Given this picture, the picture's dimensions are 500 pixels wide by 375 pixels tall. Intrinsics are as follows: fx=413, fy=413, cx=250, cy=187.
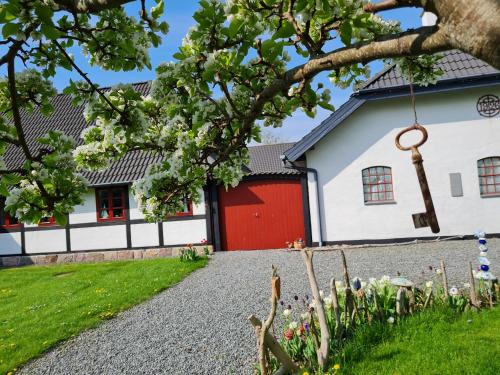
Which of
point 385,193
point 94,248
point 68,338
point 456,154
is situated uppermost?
point 456,154

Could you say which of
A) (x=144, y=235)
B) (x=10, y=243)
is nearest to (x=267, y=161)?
(x=144, y=235)

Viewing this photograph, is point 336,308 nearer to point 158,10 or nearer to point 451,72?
point 158,10

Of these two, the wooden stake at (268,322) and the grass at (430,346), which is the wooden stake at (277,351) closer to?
the wooden stake at (268,322)

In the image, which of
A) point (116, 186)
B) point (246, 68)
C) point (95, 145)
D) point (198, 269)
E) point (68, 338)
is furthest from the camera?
point (116, 186)

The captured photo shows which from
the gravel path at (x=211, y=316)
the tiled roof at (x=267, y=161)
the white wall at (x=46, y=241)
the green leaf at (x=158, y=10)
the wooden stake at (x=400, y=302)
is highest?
the tiled roof at (x=267, y=161)

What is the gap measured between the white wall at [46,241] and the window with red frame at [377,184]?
1062 centimetres

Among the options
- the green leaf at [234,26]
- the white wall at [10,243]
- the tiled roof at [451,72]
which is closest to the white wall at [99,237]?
the white wall at [10,243]

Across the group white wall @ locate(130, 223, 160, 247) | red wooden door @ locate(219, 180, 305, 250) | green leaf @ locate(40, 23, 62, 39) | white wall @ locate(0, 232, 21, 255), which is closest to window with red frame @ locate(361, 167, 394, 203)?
red wooden door @ locate(219, 180, 305, 250)

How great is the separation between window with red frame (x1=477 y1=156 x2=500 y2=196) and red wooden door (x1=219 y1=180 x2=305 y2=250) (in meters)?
5.28

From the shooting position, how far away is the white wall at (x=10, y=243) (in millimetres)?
15273

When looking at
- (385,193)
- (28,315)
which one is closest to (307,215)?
(385,193)

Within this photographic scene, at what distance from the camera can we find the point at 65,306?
7.79 m

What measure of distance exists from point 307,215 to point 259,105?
10.4 meters

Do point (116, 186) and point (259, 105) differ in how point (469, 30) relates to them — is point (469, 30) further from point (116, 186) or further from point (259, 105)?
point (116, 186)
